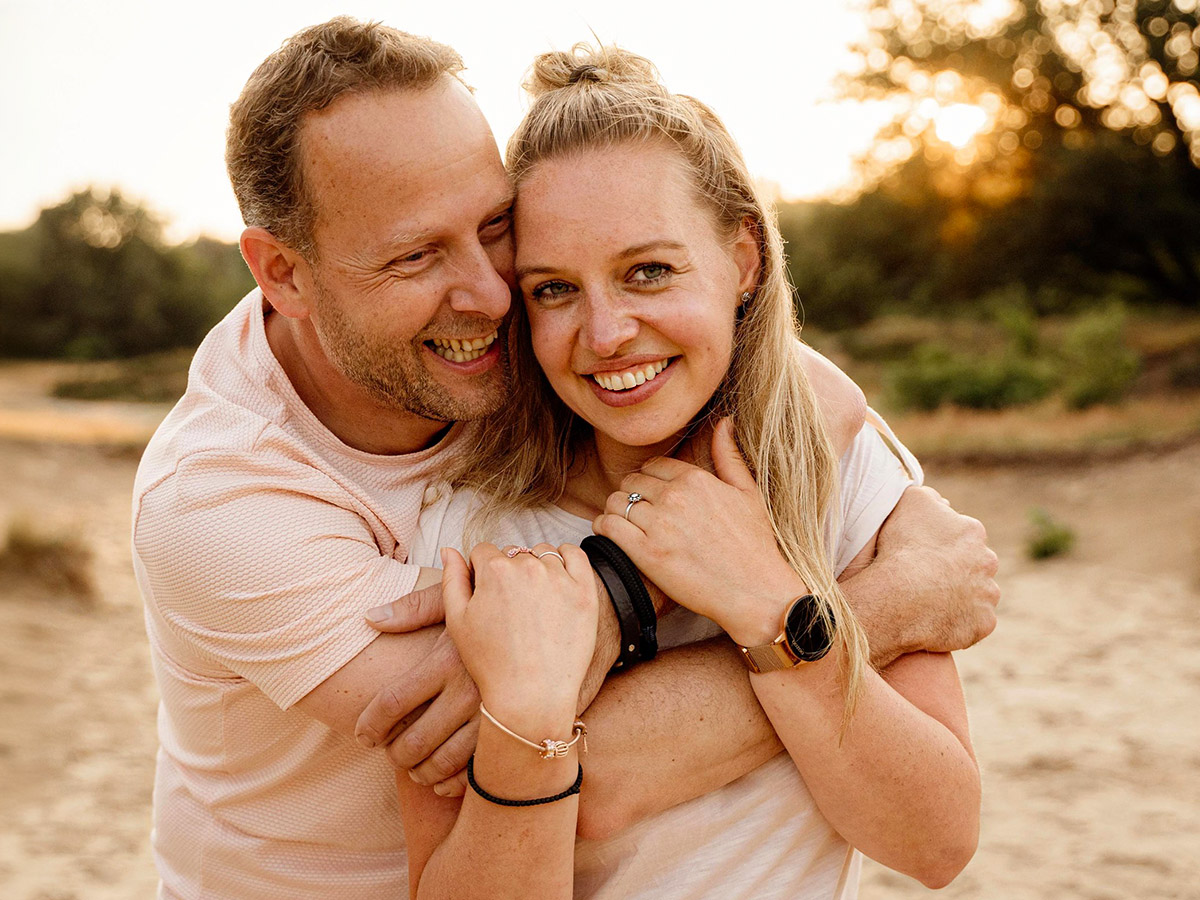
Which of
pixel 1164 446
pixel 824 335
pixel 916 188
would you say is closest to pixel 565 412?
pixel 1164 446

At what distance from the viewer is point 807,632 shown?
1.87 m

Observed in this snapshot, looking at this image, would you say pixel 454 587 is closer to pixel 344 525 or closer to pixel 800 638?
pixel 344 525

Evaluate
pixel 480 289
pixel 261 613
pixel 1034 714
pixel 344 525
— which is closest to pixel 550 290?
pixel 480 289

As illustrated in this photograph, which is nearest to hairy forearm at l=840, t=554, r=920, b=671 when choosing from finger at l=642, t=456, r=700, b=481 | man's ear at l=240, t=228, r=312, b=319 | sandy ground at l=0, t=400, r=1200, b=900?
finger at l=642, t=456, r=700, b=481

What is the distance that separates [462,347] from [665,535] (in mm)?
695

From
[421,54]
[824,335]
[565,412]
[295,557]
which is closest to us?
[295,557]

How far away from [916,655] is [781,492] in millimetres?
427

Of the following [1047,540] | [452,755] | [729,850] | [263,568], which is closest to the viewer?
[452,755]

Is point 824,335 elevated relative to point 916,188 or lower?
lower

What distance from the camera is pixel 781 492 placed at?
2131mm

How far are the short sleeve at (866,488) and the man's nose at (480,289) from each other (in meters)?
0.85

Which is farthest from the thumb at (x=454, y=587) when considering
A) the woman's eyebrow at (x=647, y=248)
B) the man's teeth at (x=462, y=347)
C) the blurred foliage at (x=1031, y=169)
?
the blurred foliage at (x=1031, y=169)

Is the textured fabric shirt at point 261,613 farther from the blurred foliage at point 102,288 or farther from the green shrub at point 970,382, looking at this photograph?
the blurred foliage at point 102,288

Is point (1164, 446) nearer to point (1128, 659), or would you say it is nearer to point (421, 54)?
point (1128, 659)
